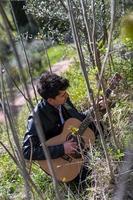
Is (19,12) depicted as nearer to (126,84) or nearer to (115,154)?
(126,84)

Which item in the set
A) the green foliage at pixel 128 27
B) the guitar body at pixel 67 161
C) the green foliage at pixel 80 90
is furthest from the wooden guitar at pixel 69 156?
the green foliage at pixel 128 27

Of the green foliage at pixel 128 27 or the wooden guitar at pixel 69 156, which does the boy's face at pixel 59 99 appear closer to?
the wooden guitar at pixel 69 156

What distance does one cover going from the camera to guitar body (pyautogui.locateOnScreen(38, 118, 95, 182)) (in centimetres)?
384

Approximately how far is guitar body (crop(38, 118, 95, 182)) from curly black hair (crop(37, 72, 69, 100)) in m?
0.22

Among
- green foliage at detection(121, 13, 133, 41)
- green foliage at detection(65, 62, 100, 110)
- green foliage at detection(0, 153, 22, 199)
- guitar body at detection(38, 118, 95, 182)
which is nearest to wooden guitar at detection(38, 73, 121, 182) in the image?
guitar body at detection(38, 118, 95, 182)

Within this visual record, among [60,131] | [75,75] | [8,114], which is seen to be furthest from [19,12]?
[8,114]

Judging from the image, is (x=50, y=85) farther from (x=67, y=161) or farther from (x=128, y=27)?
(x=128, y=27)

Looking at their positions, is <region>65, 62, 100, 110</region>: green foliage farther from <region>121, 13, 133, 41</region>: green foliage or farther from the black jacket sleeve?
<region>121, 13, 133, 41</region>: green foliage

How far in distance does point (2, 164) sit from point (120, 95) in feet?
3.69

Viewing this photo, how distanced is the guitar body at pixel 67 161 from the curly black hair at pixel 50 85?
0.72ft

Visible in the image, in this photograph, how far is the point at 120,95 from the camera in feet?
14.6

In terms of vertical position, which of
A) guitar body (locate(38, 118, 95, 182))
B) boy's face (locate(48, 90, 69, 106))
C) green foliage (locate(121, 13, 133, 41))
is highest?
green foliage (locate(121, 13, 133, 41))

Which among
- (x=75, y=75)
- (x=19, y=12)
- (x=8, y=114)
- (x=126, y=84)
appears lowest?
(x=19, y=12)

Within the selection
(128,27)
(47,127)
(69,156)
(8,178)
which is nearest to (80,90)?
(8,178)
